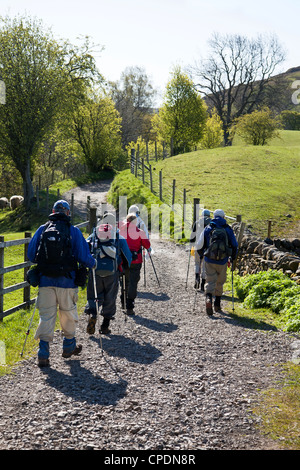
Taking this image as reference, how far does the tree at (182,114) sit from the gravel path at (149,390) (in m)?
48.3

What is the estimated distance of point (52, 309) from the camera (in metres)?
6.39

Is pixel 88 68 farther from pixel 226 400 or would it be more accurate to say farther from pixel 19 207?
pixel 226 400

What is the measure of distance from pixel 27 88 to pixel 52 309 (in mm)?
29684

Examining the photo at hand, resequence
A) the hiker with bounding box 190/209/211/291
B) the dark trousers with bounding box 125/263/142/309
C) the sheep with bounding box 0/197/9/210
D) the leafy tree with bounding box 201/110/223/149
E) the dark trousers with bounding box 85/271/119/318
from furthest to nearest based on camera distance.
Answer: the leafy tree with bounding box 201/110/223/149 < the sheep with bounding box 0/197/9/210 < the hiker with bounding box 190/209/211/291 < the dark trousers with bounding box 125/263/142/309 < the dark trousers with bounding box 85/271/119/318

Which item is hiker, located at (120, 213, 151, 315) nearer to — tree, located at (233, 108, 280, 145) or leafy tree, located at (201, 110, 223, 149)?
tree, located at (233, 108, 280, 145)

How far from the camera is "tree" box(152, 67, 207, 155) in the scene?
181 ft

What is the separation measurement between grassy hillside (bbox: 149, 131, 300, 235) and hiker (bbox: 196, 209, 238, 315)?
46.9 feet

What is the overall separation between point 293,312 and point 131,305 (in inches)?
134

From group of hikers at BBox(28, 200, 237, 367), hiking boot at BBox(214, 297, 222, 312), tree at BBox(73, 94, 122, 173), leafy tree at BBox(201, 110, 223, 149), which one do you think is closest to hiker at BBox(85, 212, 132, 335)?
group of hikers at BBox(28, 200, 237, 367)

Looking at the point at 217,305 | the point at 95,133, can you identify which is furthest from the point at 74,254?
the point at 95,133

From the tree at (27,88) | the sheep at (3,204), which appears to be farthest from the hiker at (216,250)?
the sheep at (3,204)

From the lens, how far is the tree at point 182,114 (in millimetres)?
55062

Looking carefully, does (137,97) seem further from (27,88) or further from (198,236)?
(198,236)

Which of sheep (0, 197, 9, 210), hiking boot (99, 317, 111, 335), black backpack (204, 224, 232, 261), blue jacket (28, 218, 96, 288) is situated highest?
blue jacket (28, 218, 96, 288)
